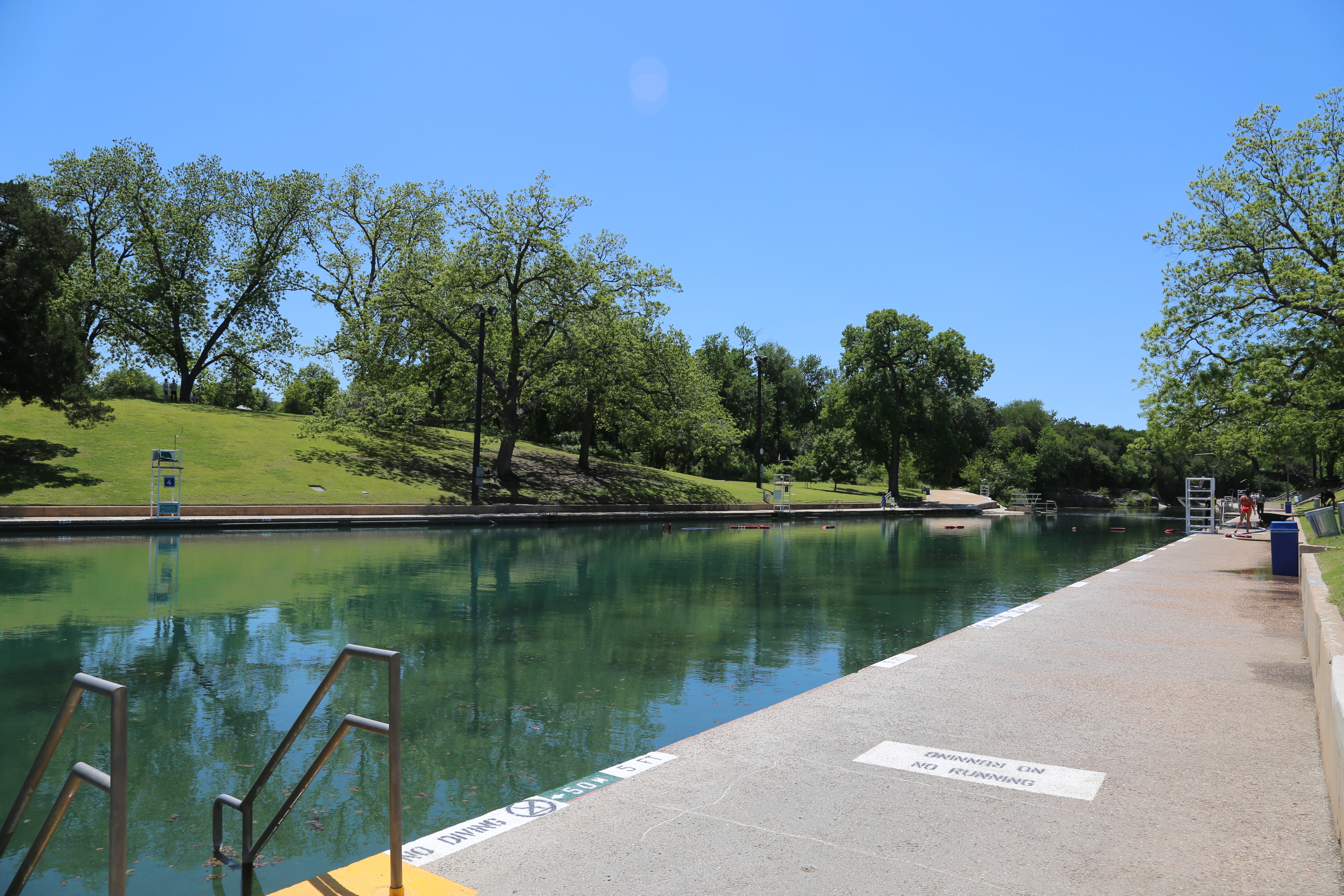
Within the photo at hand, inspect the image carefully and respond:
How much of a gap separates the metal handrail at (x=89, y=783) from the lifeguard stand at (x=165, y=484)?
25.6 m

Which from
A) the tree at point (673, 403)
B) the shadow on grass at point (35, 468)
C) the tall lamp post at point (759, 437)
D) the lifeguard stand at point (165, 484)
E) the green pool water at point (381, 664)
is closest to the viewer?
the green pool water at point (381, 664)

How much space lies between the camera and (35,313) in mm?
28766

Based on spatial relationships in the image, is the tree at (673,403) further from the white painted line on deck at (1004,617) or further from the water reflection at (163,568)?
the white painted line on deck at (1004,617)

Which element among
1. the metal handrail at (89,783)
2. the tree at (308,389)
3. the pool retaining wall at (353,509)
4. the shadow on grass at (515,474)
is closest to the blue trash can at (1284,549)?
the metal handrail at (89,783)

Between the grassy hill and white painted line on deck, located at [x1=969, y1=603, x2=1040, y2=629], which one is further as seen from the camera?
the grassy hill

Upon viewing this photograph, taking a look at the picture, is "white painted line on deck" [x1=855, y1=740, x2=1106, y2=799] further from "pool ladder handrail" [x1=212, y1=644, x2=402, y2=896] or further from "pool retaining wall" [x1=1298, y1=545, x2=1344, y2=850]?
"pool ladder handrail" [x1=212, y1=644, x2=402, y2=896]

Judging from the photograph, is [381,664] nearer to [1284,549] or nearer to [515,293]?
[1284,549]

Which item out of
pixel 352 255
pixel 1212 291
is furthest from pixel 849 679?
pixel 352 255

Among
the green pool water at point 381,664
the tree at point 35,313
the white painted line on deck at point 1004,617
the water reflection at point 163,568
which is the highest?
the tree at point 35,313

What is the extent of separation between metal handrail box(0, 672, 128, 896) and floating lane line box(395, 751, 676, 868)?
135cm

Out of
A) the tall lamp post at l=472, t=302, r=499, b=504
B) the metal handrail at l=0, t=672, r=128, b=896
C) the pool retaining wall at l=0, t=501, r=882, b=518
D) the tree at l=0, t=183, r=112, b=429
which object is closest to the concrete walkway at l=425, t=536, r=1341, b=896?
the metal handrail at l=0, t=672, r=128, b=896

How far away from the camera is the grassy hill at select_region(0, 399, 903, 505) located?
29234 mm

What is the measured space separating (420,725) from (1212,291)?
30.5 meters

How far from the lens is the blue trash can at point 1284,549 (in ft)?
50.9
